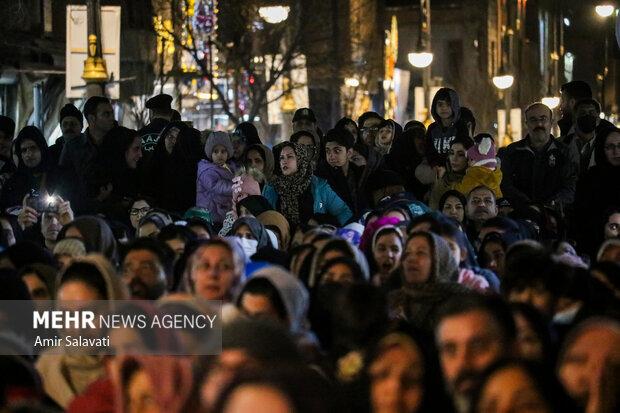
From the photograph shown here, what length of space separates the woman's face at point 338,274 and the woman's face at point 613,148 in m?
6.65

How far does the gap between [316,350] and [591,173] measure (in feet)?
27.2

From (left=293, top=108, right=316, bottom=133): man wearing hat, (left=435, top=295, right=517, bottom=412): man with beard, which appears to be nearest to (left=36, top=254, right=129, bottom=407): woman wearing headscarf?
(left=435, top=295, right=517, bottom=412): man with beard

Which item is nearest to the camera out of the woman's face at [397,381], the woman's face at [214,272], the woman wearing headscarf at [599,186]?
the woman's face at [397,381]

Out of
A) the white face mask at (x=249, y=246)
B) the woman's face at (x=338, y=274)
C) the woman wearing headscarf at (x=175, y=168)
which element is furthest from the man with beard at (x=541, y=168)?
the woman's face at (x=338, y=274)

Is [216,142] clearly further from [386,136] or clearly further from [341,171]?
[386,136]

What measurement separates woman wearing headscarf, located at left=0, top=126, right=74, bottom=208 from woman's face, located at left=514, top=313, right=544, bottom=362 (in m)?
8.55

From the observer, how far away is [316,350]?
6695 mm

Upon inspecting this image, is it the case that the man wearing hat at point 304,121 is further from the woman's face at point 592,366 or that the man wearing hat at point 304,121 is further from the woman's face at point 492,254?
the woman's face at point 592,366

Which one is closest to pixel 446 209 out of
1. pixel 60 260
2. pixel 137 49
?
pixel 60 260

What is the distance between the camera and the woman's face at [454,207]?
13.1 metres

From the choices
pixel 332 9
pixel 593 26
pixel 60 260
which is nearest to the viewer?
pixel 60 260

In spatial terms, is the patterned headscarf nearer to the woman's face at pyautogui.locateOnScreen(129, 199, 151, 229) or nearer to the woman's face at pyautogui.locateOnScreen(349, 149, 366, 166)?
the woman's face at pyautogui.locateOnScreen(349, 149, 366, 166)

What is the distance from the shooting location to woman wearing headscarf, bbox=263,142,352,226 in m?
14.2

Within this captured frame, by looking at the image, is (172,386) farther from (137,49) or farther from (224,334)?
(137,49)
